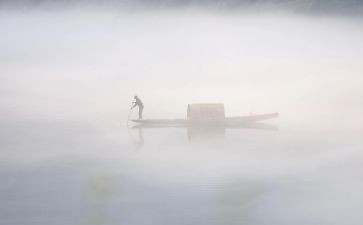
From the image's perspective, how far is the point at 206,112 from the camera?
2508 cm

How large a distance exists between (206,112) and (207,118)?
19cm

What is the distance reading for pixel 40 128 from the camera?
1007 inches

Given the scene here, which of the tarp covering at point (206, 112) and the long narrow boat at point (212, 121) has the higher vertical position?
the tarp covering at point (206, 112)

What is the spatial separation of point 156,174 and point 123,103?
35.5ft

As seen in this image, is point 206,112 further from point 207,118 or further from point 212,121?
point 212,121

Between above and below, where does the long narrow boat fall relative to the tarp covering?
below

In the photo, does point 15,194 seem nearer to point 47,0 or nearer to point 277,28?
point 277,28

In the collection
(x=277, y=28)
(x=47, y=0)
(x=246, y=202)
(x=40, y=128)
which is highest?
(x=47, y=0)

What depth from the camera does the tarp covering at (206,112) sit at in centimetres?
2502

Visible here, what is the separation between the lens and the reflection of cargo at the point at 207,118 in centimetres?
2498

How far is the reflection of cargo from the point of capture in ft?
82.0

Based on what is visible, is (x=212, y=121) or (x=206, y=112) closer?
(x=212, y=121)

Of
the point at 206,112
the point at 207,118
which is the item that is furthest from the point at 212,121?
the point at 206,112

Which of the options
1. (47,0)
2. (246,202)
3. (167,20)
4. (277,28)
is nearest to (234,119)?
(246,202)
